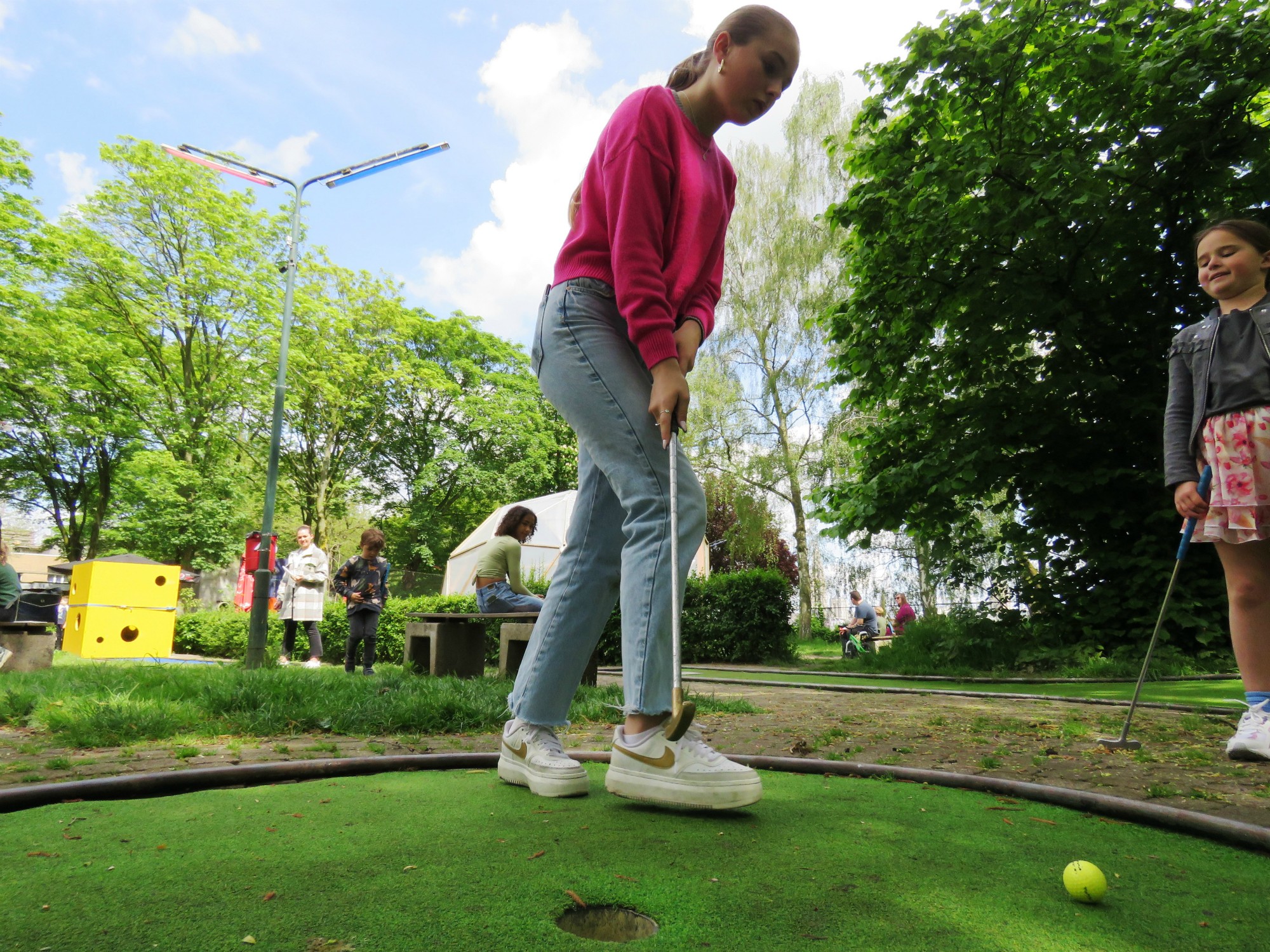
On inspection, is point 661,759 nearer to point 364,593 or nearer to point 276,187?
point 364,593

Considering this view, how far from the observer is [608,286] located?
230 centimetres

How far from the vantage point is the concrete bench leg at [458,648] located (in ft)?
23.6

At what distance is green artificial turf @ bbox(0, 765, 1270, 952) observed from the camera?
1.18 metres

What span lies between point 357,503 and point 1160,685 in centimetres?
3181

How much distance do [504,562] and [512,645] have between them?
1.18 metres

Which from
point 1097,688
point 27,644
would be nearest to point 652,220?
point 1097,688

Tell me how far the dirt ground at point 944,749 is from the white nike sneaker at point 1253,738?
6 centimetres

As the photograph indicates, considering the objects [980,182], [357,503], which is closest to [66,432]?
[357,503]

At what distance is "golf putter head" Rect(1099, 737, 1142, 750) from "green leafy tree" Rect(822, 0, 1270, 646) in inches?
257

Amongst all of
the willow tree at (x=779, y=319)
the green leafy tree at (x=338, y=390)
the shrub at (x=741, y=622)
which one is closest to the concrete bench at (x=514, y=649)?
the shrub at (x=741, y=622)

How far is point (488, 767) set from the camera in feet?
8.77

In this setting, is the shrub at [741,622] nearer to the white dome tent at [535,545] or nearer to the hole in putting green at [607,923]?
the white dome tent at [535,545]

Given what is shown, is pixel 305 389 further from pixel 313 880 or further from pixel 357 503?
pixel 313 880

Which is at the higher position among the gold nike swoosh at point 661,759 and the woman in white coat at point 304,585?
the woman in white coat at point 304,585
